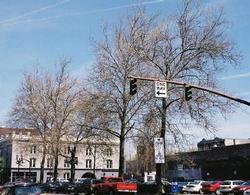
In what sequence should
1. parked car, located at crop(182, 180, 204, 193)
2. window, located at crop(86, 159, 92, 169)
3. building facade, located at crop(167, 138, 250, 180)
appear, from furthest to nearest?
window, located at crop(86, 159, 92, 169), building facade, located at crop(167, 138, 250, 180), parked car, located at crop(182, 180, 204, 193)

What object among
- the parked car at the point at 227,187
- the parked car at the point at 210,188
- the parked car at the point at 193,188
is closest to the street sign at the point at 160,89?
the parked car at the point at 227,187

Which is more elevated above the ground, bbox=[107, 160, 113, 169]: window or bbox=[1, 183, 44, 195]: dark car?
bbox=[107, 160, 113, 169]: window

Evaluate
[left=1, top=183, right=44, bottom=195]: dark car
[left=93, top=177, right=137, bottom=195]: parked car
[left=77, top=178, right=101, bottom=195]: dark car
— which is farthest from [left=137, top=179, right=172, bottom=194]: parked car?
[left=1, top=183, right=44, bottom=195]: dark car

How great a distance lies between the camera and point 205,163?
8094 centimetres

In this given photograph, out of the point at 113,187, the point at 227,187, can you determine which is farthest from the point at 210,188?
the point at 113,187

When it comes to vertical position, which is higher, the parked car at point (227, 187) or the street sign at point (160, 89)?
the street sign at point (160, 89)

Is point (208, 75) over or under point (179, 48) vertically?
under

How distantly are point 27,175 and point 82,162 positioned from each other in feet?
46.4

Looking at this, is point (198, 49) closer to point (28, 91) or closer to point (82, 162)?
point (28, 91)

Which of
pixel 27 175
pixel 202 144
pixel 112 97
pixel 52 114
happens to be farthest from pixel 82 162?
pixel 112 97

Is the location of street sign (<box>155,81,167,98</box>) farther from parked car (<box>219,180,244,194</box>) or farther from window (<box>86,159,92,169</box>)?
window (<box>86,159,92,169</box>)

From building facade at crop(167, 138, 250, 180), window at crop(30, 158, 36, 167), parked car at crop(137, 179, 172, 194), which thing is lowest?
parked car at crop(137, 179, 172, 194)

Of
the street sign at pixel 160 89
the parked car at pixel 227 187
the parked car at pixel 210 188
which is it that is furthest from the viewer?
the parked car at pixel 210 188

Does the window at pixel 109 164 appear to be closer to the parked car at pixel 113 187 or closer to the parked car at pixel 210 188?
the parked car at pixel 210 188
